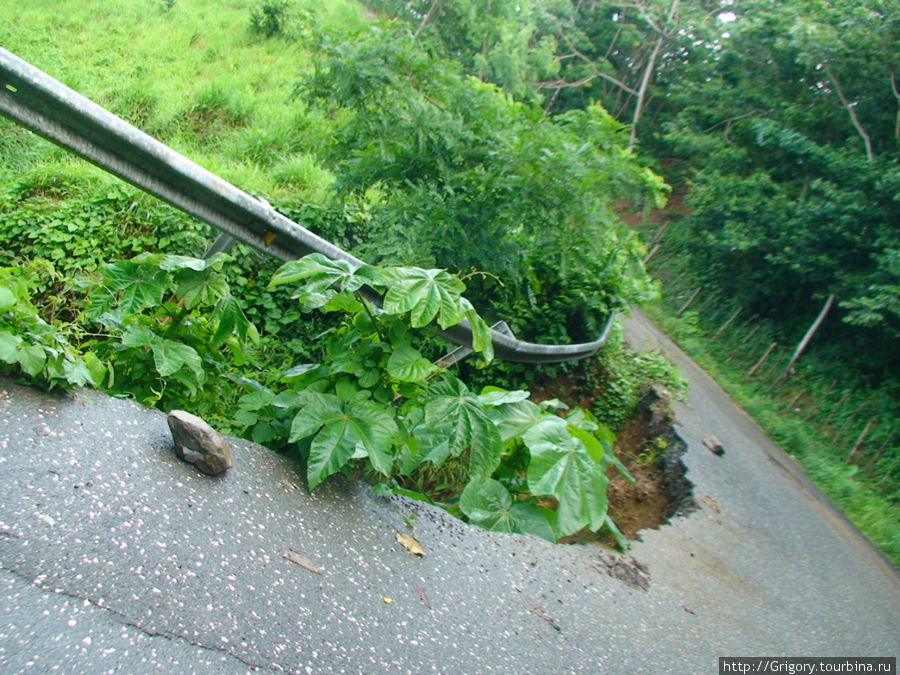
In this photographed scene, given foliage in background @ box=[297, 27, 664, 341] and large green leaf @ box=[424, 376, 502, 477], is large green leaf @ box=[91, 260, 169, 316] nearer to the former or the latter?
large green leaf @ box=[424, 376, 502, 477]

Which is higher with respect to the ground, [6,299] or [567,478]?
[567,478]

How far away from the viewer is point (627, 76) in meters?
31.2

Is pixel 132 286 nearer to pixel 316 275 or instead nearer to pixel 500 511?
pixel 316 275

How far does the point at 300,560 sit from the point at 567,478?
2.94ft

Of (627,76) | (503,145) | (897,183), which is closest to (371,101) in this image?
(503,145)

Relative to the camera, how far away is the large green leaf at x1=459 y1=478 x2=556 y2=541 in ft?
8.17

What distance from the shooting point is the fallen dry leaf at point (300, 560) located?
192 cm

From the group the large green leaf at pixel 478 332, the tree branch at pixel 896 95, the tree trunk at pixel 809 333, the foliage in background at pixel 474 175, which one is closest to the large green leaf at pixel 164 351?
the large green leaf at pixel 478 332

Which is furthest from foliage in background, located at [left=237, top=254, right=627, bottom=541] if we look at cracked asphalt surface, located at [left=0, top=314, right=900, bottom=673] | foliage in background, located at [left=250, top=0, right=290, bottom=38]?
foliage in background, located at [left=250, top=0, right=290, bottom=38]

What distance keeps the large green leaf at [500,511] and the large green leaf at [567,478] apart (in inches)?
12.3

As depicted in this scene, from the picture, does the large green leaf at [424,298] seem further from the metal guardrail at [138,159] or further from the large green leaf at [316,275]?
the metal guardrail at [138,159]

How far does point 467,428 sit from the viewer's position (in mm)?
2250

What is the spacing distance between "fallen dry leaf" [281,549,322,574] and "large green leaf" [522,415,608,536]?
2.38ft

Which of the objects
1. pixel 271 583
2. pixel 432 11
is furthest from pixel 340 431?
pixel 432 11
